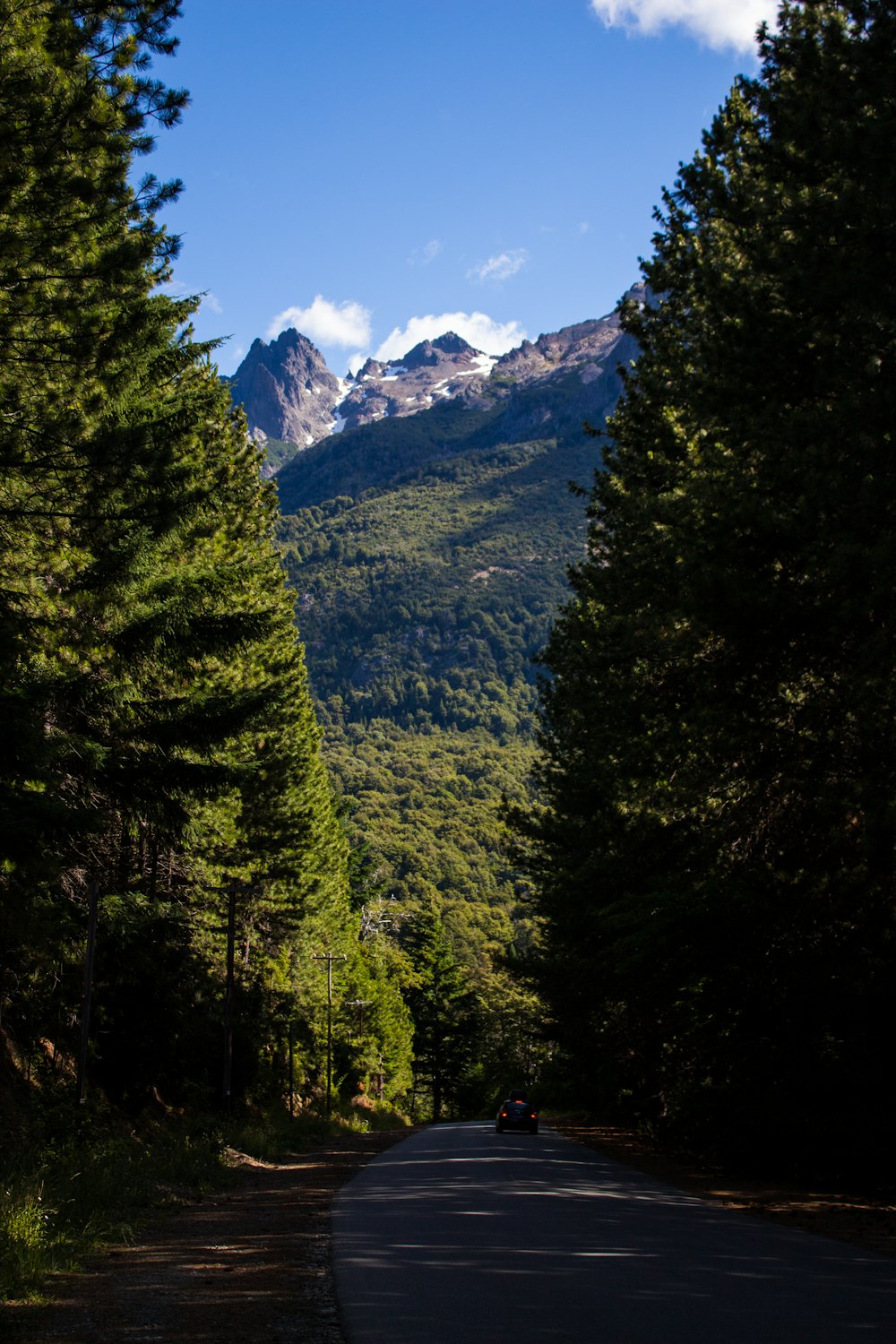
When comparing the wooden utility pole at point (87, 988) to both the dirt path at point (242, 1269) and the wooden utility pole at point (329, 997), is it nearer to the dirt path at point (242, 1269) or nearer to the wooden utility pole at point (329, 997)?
the dirt path at point (242, 1269)

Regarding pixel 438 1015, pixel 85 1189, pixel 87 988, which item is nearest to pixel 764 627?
pixel 85 1189

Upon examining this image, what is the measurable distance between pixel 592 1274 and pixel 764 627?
20.4 ft

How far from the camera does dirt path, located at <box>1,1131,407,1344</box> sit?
7070 millimetres

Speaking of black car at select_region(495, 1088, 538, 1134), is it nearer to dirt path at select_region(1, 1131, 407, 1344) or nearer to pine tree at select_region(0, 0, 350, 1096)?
pine tree at select_region(0, 0, 350, 1096)

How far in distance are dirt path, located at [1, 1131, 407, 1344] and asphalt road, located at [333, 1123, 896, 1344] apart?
35cm

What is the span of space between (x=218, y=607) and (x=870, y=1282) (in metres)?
14.6

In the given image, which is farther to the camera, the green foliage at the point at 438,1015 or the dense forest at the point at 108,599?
the green foliage at the point at 438,1015

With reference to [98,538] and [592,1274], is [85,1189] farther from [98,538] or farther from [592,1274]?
[98,538]

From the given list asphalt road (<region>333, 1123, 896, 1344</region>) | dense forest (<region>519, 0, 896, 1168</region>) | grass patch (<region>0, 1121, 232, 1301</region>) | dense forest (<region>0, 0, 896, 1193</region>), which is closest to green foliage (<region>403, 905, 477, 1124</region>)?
dense forest (<region>0, 0, 896, 1193</region>)

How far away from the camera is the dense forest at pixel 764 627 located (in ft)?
32.6

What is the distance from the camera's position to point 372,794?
198500 mm

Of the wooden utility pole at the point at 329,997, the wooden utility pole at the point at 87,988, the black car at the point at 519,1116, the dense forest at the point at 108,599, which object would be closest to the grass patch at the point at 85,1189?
the wooden utility pole at the point at 87,988

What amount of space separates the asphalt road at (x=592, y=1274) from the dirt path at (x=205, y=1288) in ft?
1.15

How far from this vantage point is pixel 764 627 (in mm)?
11211
